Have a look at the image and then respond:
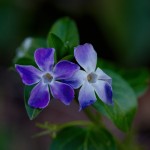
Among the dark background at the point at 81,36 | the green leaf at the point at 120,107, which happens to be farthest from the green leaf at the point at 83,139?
the dark background at the point at 81,36

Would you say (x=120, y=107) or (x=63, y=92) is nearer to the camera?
(x=63, y=92)

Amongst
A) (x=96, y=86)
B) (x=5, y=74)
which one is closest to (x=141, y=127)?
(x=5, y=74)

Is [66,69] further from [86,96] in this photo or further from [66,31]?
[66,31]

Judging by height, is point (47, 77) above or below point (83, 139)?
above

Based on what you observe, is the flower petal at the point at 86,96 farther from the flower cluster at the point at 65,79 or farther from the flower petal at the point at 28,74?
the flower petal at the point at 28,74

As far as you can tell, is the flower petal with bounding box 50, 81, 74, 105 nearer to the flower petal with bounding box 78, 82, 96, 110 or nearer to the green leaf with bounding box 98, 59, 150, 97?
the flower petal with bounding box 78, 82, 96, 110

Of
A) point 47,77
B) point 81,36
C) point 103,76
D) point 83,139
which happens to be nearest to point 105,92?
point 103,76

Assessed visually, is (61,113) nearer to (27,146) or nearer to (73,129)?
(27,146)
